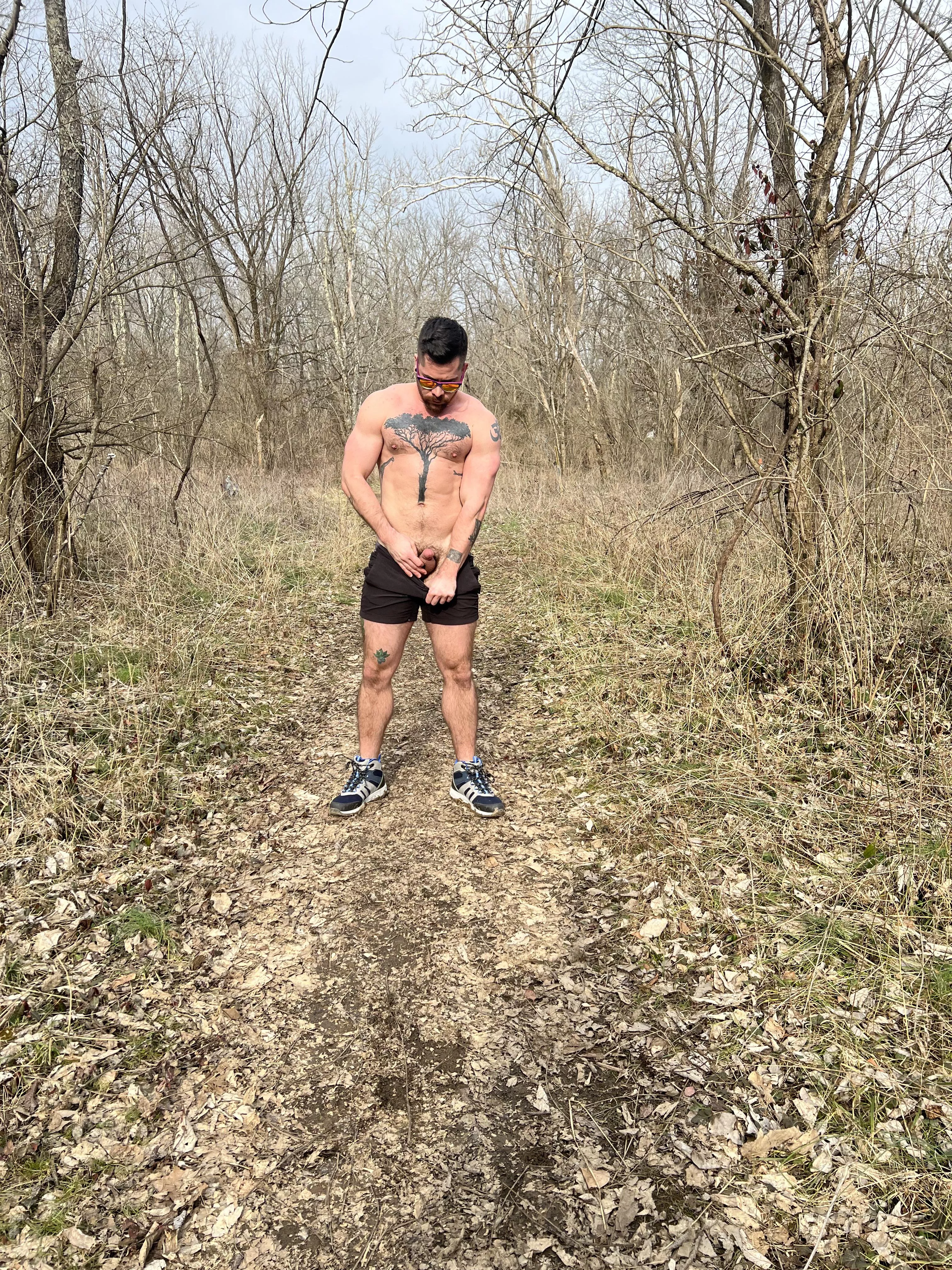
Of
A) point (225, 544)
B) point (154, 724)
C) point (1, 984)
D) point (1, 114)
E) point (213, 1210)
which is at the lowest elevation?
point (213, 1210)

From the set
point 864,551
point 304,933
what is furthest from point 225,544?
point 864,551

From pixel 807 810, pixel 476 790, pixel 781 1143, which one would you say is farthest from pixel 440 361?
pixel 781 1143

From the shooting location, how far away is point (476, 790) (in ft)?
11.9

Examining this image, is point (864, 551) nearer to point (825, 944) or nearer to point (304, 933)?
point (825, 944)

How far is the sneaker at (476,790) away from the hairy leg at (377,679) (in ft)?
1.48

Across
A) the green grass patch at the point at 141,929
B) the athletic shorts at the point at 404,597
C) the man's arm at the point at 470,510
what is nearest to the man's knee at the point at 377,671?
the athletic shorts at the point at 404,597

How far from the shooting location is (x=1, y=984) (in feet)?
8.16

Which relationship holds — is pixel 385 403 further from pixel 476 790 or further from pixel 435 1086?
pixel 435 1086

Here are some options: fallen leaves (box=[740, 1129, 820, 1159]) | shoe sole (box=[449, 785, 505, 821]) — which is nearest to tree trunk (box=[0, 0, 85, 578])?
shoe sole (box=[449, 785, 505, 821])

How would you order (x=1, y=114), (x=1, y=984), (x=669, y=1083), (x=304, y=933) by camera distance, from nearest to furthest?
(x=669, y=1083) < (x=1, y=984) < (x=304, y=933) < (x=1, y=114)

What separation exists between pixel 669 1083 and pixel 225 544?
668 centimetres

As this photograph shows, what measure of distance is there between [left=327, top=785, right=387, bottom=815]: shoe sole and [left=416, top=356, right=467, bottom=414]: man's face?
1981 millimetres

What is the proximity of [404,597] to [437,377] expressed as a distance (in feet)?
3.37

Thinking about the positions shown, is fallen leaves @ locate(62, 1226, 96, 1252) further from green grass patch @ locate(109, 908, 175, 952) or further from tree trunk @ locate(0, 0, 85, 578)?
tree trunk @ locate(0, 0, 85, 578)
